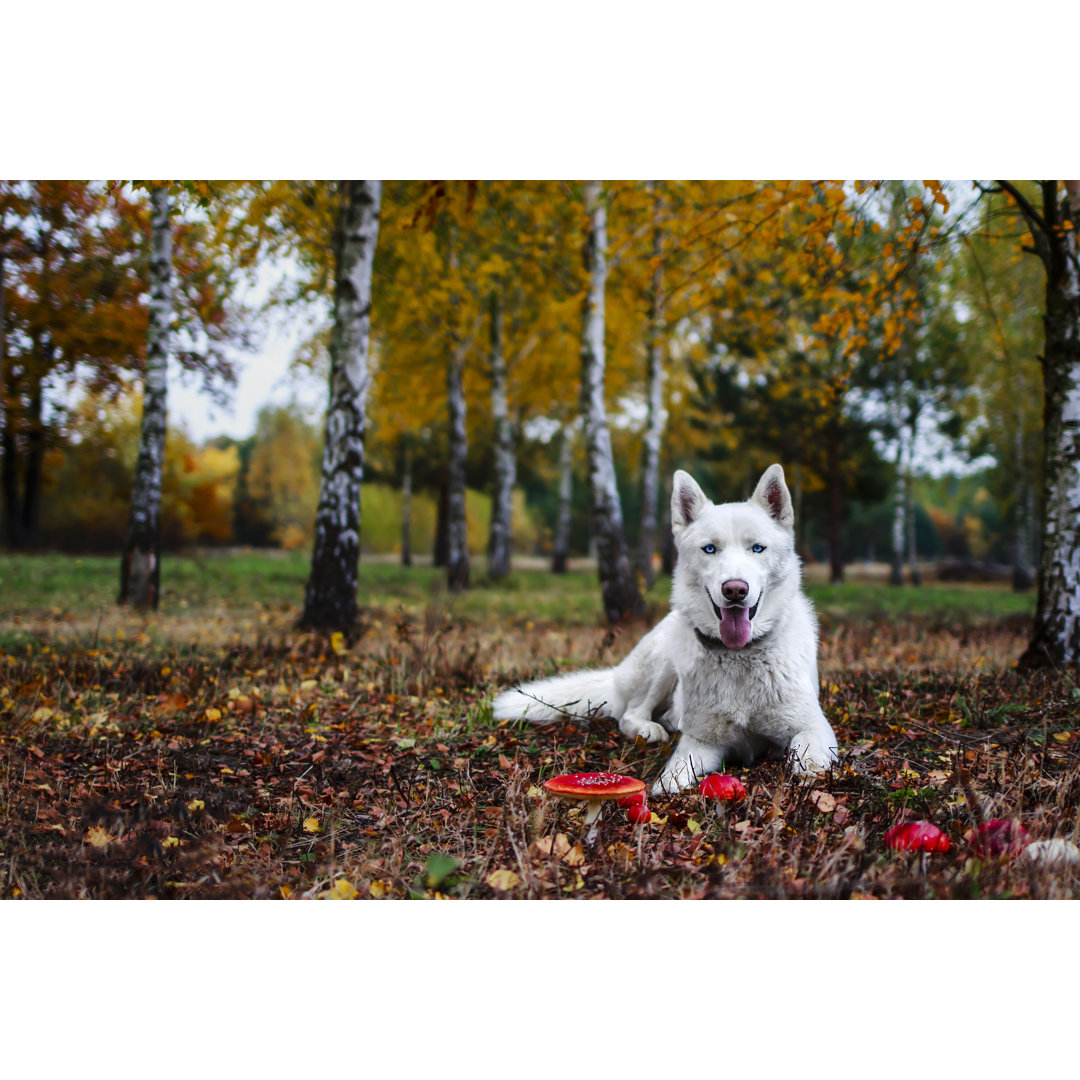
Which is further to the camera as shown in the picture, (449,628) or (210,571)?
(210,571)

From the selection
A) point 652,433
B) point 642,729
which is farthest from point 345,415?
point 652,433

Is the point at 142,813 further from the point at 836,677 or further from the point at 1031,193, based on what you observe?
the point at 1031,193

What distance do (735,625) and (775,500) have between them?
2.00 feet

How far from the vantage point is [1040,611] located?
16.6 feet

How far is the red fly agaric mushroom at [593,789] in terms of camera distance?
8.33ft

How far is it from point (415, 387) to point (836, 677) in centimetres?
1405

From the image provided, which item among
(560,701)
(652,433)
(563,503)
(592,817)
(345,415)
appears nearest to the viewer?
(592,817)

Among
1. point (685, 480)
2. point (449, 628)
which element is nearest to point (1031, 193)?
point (685, 480)

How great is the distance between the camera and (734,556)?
3.00 meters

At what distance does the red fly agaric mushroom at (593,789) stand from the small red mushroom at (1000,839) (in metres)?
1.17

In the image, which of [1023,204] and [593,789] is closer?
[593,789]

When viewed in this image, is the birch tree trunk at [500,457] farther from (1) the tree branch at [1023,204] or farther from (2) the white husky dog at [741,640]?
(2) the white husky dog at [741,640]

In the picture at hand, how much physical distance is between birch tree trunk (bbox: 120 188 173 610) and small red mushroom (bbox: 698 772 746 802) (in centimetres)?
796

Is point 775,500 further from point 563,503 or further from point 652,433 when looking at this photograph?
point 563,503
